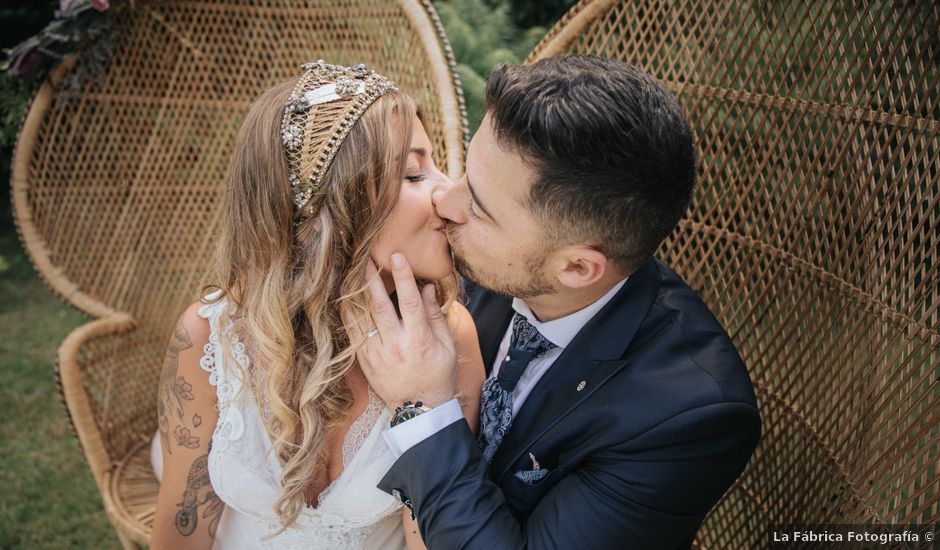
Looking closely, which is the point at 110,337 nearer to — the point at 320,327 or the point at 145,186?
the point at 145,186

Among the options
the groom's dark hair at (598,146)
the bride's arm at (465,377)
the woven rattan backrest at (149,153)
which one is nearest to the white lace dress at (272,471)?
the bride's arm at (465,377)

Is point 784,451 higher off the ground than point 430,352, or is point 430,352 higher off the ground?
point 430,352

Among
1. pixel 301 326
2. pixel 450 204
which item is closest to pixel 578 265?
pixel 450 204

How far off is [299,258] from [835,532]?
1.77m

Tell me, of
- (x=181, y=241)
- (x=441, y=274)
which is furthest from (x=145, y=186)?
(x=441, y=274)

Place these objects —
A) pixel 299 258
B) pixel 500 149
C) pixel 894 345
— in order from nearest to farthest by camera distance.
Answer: pixel 894 345
pixel 500 149
pixel 299 258

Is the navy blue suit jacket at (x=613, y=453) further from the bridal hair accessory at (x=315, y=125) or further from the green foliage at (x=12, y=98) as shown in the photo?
the green foliage at (x=12, y=98)

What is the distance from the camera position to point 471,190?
1.95 m

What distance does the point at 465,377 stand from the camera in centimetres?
215

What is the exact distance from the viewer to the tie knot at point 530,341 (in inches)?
82.1

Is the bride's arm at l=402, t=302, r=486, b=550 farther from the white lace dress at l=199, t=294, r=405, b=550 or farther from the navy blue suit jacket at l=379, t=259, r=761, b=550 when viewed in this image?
the navy blue suit jacket at l=379, t=259, r=761, b=550

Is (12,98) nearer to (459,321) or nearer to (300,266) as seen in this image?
(300,266)

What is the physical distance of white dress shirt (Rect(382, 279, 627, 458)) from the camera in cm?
180

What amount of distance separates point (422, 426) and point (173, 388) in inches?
34.3
